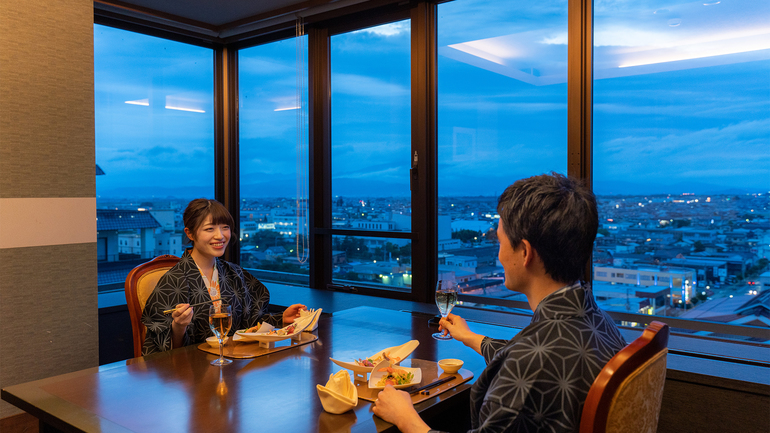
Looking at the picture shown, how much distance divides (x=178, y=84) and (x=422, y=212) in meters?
2.21

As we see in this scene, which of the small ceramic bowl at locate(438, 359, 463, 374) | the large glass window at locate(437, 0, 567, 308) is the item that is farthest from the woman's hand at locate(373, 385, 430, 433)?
the large glass window at locate(437, 0, 567, 308)

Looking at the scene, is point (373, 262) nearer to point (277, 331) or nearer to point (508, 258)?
point (277, 331)

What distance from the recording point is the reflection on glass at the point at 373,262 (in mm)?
3443

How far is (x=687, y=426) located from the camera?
201 centimetres

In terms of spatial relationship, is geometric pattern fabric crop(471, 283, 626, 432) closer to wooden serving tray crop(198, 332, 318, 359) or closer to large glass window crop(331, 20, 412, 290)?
wooden serving tray crop(198, 332, 318, 359)

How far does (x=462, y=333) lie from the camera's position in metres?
1.68

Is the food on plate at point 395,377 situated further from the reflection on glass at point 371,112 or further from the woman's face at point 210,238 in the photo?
the reflection on glass at point 371,112

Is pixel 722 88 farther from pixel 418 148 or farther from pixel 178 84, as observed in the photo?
pixel 178 84

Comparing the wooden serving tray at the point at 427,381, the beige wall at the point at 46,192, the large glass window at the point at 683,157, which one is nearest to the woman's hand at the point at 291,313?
the wooden serving tray at the point at 427,381

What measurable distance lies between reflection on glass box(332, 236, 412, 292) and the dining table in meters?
1.48

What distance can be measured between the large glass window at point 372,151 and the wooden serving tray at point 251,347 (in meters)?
1.54

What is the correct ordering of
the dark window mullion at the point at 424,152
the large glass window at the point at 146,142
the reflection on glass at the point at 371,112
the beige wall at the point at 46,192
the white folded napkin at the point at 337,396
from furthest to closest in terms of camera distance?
1. the large glass window at the point at 146,142
2. the reflection on glass at the point at 371,112
3. the dark window mullion at the point at 424,152
4. the beige wall at the point at 46,192
5. the white folded napkin at the point at 337,396

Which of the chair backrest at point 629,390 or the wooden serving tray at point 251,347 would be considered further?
the wooden serving tray at point 251,347

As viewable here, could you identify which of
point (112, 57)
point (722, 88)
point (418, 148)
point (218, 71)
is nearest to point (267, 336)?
point (418, 148)
